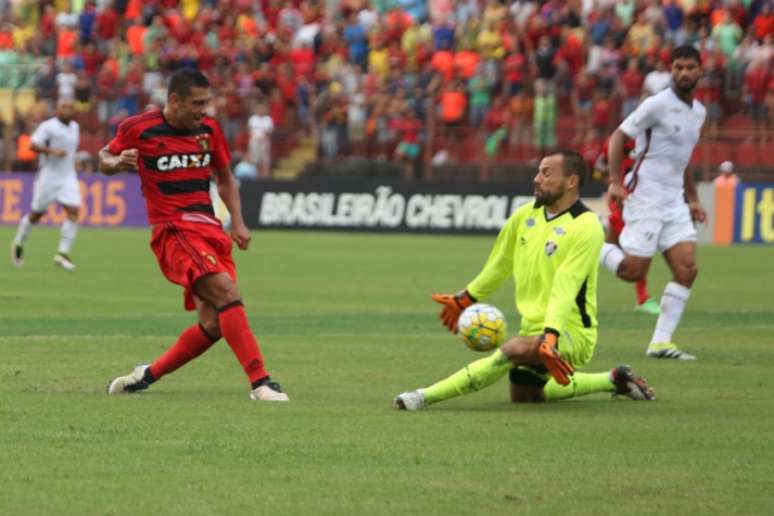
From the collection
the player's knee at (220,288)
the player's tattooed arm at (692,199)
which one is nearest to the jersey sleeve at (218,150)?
the player's knee at (220,288)

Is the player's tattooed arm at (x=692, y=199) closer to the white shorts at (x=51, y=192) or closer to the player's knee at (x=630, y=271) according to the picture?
the player's knee at (x=630, y=271)

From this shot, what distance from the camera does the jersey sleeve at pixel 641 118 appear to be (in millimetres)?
13453

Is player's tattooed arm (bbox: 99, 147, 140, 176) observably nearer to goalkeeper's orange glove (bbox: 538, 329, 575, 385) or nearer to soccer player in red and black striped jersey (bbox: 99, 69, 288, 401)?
soccer player in red and black striped jersey (bbox: 99, 69, 288, 401)

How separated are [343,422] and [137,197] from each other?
92.8ft

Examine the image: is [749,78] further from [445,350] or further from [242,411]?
[242,411]

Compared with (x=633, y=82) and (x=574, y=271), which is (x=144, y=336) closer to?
(x=574, y=271)

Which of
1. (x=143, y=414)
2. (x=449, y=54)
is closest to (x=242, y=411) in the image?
(x=143, y=414)

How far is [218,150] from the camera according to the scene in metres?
10.5

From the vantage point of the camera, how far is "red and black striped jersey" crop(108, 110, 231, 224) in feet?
33.7

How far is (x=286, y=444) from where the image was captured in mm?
8172

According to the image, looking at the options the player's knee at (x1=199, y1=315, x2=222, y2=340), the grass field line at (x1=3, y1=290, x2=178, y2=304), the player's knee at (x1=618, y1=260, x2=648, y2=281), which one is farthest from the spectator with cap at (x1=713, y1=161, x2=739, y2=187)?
the player's knee at (x1=199, y1=315, x2=222, y2=340)

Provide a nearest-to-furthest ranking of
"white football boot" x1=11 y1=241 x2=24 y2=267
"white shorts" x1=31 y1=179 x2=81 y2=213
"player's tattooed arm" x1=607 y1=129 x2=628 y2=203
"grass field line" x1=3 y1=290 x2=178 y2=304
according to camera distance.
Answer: "player's tattooed arm" x1=607 y1=129 x2=628 y2=203
"grass field line" x1=3 y1=290 x2=178 y2=304
"white football boot" x1=11 y1=241 x2=24 y2=267
"white shorts" x1=31 y1=179 x2=81 y2=213

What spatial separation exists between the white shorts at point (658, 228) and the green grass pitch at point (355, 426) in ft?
2.81

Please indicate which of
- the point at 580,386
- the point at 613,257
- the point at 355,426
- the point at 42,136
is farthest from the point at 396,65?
the point at 355,426
